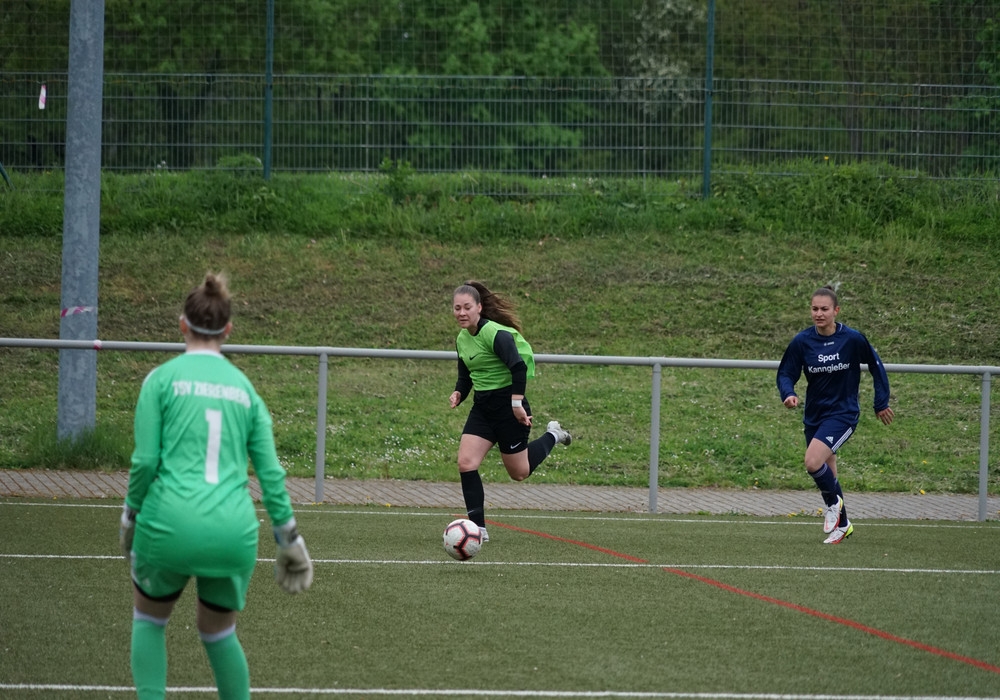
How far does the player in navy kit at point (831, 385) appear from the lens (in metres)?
9.76

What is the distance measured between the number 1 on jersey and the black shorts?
16.5 ft

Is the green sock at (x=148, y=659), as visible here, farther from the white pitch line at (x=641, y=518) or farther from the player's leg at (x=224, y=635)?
the white pitch line at (x=641, y=518)

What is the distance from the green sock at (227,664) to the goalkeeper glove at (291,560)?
11.4 inches

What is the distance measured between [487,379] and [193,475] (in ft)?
16.6

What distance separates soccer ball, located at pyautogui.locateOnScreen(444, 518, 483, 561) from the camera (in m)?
8.29

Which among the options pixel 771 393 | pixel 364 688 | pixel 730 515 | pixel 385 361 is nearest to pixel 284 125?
pixel 385 361

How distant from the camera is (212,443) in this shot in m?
4.08

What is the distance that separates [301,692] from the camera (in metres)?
5.19

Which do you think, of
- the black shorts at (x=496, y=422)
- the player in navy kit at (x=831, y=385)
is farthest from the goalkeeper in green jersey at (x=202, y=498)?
the player in navy kit at (x=831, y=385)

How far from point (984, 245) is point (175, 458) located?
58.1 ft

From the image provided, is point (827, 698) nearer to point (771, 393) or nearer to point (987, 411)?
point (987, 411)

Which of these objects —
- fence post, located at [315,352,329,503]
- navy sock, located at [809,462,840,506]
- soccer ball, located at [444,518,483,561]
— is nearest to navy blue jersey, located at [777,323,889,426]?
navy sock, located at [809,462,840,506]

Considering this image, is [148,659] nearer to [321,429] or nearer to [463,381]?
[463,381]

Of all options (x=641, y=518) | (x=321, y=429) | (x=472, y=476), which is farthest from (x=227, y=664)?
(x=321, y=429)
